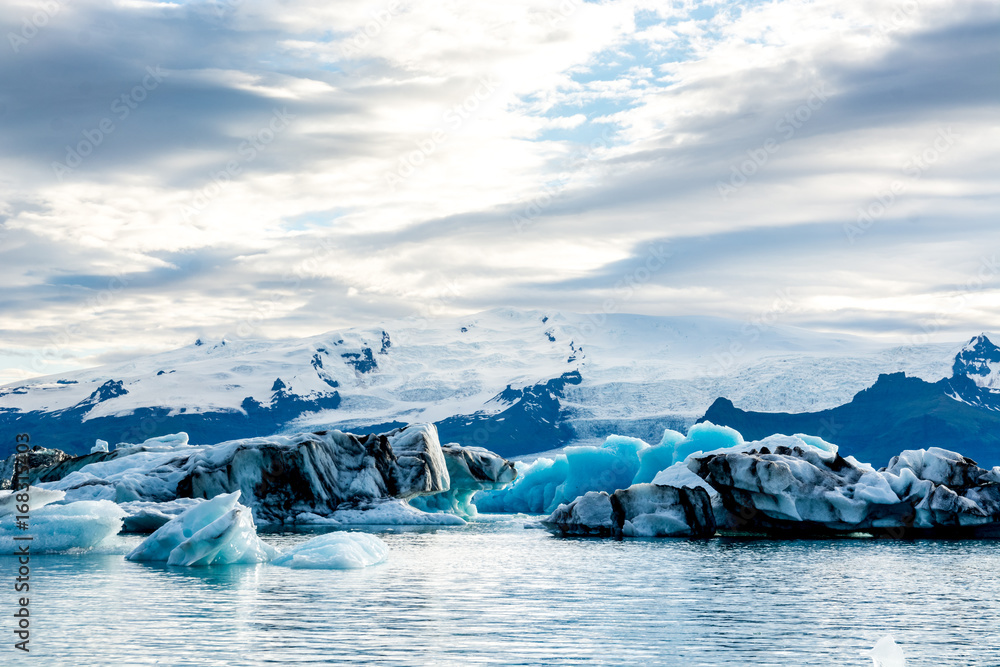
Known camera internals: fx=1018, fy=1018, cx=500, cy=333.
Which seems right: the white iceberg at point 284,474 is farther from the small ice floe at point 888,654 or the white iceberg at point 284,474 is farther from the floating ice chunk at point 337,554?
the small ice floe at point 888,654

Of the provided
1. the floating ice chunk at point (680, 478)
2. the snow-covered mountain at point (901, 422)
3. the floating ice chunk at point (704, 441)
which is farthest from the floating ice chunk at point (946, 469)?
the snow-covered mountain at point (901, 422)

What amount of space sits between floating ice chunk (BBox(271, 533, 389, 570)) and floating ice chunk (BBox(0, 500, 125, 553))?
476 centimetres

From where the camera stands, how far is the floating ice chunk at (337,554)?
21719 millimetres

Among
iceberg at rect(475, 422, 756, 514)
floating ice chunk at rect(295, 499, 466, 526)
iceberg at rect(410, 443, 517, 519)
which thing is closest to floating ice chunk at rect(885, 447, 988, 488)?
iceberg at rect(475, 422, 756, 514)

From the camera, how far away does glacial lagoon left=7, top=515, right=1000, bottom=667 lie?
463 inches

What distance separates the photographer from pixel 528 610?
51.2ft

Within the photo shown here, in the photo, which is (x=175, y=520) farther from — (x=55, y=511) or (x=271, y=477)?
(x=271, y=477)

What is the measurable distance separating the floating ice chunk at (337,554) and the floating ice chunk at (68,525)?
4765 millimetres

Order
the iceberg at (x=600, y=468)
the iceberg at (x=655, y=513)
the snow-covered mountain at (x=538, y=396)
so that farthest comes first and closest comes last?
1. the snow-covered mountain at (x=538, y=396)
2. the iceberg at (x=600, y=468)
3. the iceberg at (x=655, y=513)

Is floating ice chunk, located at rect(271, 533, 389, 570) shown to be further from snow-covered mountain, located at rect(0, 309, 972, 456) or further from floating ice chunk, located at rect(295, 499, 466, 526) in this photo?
snow-covered mountain, located at rect(0, 309, 972, 456)

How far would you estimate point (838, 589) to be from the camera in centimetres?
1864

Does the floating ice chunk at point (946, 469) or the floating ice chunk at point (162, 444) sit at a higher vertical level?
the floating ice chunk at point (946, 469)

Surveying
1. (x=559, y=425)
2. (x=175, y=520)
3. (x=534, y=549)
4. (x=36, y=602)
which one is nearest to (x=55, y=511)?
(x=175, y=520)

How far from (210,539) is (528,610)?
8.94 meters
